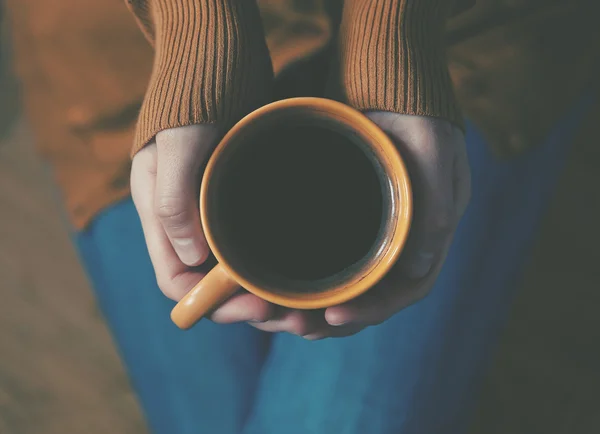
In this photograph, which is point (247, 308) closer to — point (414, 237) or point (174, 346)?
point (414, 237)

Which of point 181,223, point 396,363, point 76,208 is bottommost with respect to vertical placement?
point 396,363

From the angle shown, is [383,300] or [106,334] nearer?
[383,300]

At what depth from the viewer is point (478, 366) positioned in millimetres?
813

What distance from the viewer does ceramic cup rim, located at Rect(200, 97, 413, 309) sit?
0.46 m

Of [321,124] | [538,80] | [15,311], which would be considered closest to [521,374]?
[538,80]

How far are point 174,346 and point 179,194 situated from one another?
1.18ft

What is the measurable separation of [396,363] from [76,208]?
0.50 metres

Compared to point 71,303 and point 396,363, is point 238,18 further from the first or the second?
point 71,303

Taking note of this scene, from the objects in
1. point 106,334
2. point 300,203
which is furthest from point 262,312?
point 106,334

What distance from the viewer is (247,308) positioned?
1.82 ft

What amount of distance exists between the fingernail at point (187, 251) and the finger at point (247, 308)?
0.06m

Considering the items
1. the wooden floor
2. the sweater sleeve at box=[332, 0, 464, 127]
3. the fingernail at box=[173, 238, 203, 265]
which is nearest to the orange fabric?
the sweater sleeve at box=[332, 0, 464, 127]

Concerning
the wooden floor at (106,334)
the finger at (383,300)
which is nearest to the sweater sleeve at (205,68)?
the finger at (383,300)

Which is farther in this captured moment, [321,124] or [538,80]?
[538,80]
